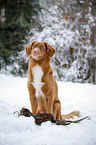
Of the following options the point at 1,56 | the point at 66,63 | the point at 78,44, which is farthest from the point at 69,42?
the point at 1,56

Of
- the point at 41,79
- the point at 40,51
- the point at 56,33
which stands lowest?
the point at 41,79

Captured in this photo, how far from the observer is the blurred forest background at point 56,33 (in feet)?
24.6

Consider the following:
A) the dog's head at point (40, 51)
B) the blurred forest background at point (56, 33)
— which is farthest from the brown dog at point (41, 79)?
the blurred forest background at point (56, 33)

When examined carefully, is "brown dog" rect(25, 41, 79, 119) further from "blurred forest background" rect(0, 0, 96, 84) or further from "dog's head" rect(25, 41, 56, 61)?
"blurred forest background" rect(0, 0, 96, 84)

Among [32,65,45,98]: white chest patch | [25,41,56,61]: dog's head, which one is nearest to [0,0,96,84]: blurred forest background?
[25,41,56,61]: dog's head

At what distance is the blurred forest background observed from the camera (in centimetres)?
749

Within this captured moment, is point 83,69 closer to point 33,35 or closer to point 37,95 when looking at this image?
point 33,35

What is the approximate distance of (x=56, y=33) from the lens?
7.94 meters

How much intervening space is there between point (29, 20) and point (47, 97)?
23.6ft

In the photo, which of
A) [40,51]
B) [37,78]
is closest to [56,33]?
[40,51]

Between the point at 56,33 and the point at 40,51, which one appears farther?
the point at 56,33

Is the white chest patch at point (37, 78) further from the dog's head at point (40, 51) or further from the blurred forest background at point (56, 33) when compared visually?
the blurred forest background at point (56, 33)

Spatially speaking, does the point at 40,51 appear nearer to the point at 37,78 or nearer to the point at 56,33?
the point at 37,78

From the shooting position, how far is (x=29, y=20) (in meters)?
8.28
